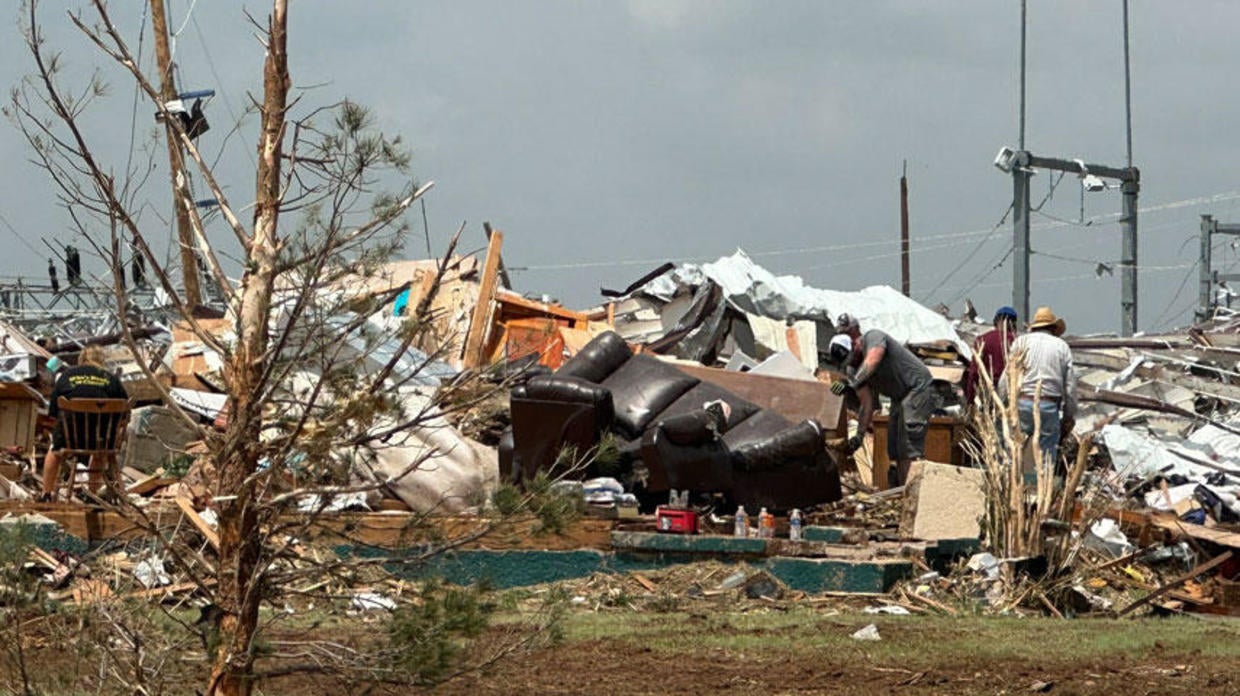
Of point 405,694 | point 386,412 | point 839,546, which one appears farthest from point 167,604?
point 839,546

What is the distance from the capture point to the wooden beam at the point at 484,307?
20141 mm

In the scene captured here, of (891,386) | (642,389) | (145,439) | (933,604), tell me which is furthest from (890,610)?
Result: (145,439)

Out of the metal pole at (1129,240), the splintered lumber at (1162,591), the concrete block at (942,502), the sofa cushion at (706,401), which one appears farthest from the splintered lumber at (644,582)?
the metal pole at (1129,240)

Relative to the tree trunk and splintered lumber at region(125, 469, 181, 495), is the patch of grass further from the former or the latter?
splintered lumber at region(125, 469, 181, 495)

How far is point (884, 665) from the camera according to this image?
352 inches

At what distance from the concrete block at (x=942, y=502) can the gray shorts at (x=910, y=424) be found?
2.87 metres

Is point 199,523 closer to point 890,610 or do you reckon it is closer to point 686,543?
point 890,610

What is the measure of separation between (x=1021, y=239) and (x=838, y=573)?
51.3 ft

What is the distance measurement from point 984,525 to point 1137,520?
2300 mm

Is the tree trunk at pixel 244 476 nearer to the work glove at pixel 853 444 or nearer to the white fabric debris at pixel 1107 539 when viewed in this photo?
the white fabric debris at pixel 1107 539

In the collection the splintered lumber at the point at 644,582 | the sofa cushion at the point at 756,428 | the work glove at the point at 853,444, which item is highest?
the sofa cushion at the point at 756,428

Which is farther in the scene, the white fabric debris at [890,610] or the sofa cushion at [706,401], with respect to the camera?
the sofa cushion at [706,401]

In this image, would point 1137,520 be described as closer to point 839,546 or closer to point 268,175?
point 839,546

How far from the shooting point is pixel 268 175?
662 centimetres
